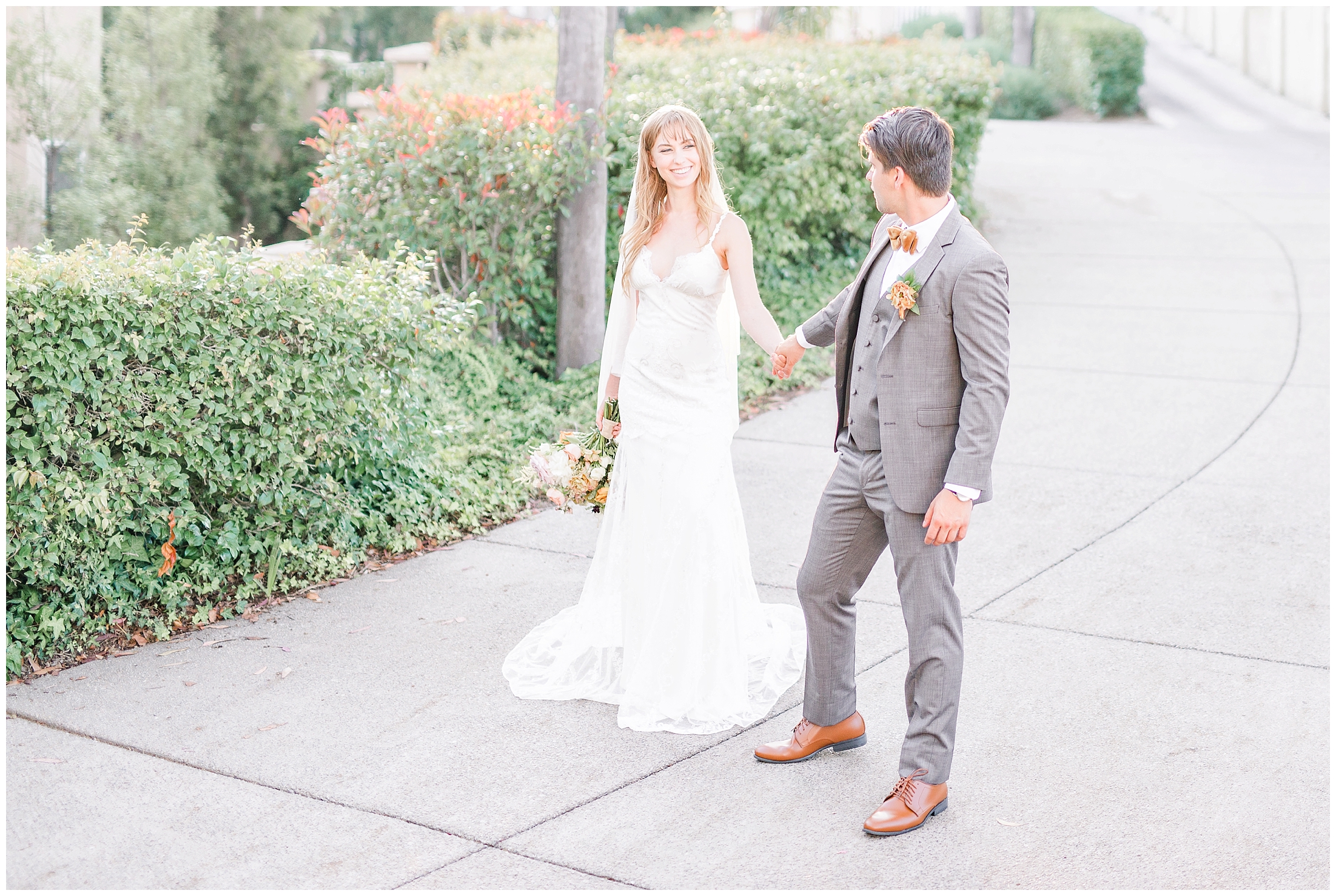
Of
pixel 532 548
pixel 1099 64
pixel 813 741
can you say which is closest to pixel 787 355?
pixel 813 741

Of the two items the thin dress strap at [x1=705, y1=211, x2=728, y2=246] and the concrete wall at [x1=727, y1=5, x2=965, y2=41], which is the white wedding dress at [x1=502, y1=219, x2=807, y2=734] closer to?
the thin dress strap at [x1=705, y1=211, x2=728, y2=246]

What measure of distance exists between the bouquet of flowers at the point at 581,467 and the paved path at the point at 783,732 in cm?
67

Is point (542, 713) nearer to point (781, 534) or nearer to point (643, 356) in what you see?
point (643, 356)

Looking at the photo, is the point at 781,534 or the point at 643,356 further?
the point at 781,534

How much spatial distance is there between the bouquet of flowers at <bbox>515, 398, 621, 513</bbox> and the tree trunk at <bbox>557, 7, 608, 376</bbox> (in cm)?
367

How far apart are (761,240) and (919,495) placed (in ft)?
21.6

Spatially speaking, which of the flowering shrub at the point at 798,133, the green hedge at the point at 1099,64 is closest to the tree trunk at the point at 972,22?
the green hedge at the point at 1099,64

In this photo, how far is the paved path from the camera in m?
3.44

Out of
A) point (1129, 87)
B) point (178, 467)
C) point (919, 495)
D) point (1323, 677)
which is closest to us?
point (919, 495)

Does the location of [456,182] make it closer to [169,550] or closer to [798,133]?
[798,133]

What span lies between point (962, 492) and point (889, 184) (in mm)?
852

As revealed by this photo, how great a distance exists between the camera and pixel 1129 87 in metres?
24.7

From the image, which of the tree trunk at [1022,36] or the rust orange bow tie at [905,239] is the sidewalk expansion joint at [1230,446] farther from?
the tree trunk at [1022,36]

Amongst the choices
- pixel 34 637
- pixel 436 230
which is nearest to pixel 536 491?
pixel 436 230
